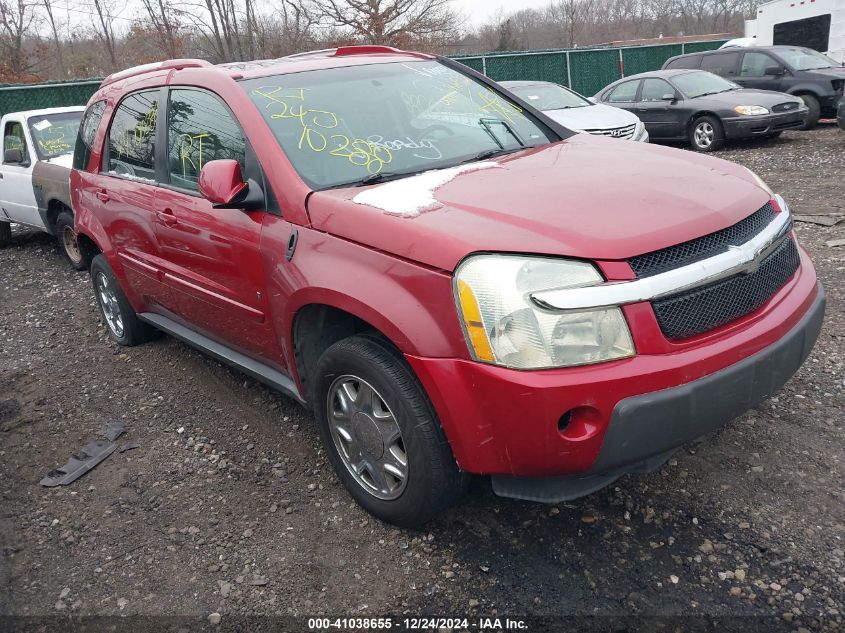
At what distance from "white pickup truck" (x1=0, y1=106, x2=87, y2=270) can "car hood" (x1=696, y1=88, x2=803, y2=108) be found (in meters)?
9.60

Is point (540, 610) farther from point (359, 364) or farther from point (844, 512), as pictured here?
point (844, 512)

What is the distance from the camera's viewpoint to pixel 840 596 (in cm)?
238

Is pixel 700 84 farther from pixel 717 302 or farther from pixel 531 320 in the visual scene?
pixel 531 320

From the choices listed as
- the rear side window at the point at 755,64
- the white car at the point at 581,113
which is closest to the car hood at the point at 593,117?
the white car at the point at 581,113

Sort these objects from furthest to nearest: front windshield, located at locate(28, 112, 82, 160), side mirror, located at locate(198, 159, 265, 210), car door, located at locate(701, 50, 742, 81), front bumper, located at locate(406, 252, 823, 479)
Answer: car door, located at locate(701, 50, 742, 81) < front windshield, located at locate(28, 112, 82, 160) < side mirror, located at locate(198, 159, 265, 210) < front bumper, located at locate(406, 252, 823, 479)

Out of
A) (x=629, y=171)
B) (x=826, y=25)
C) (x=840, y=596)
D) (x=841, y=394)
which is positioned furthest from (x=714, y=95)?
(x=840, y=596)

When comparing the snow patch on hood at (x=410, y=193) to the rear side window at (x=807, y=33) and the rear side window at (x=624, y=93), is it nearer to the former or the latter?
the rear side window at (x=624, y=93)

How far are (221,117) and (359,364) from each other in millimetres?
1536

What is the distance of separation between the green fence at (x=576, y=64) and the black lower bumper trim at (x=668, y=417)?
18.3 metres

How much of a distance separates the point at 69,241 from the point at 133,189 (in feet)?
13.9

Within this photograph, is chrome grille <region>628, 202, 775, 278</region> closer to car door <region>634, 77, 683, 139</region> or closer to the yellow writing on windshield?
the yellow writing on windshield

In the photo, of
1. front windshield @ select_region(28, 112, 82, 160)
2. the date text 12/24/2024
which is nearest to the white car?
front windshield @ select_region(28, 112, 82, 160)

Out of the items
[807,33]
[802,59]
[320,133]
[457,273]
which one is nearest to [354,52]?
[320,133]

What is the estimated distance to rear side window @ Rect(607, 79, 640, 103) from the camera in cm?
Answer: 1295
